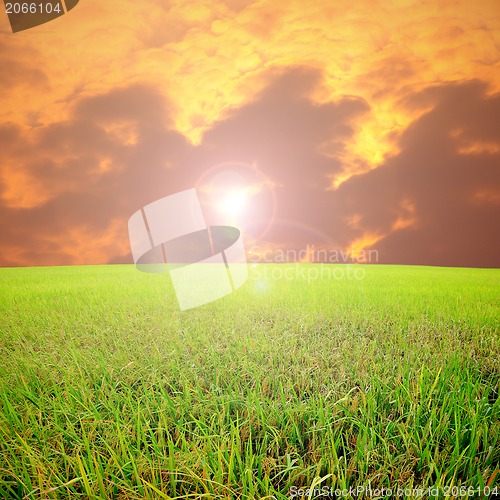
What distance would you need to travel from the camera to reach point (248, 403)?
5.81 ft

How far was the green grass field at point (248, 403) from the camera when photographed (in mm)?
1320

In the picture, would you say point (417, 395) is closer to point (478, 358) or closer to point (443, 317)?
point (478, 358)

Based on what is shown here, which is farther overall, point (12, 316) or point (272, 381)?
point (12, 316)

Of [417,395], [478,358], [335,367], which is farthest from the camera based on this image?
[478,358]

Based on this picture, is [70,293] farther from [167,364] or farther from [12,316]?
[167,364]

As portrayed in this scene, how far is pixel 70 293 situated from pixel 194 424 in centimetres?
600

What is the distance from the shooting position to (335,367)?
2.45 metres

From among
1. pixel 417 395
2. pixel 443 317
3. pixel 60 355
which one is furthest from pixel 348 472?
pixel 443 317

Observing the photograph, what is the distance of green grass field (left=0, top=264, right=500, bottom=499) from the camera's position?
1.32 meters

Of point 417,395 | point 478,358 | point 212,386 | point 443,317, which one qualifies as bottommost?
point 443,317

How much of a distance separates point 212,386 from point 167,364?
618 millimetres

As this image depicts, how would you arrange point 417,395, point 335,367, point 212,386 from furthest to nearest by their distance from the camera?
point 335,367
point 212,386
point 417,395

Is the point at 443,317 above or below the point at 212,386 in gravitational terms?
below

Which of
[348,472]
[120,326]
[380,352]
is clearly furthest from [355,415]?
[120,326]
